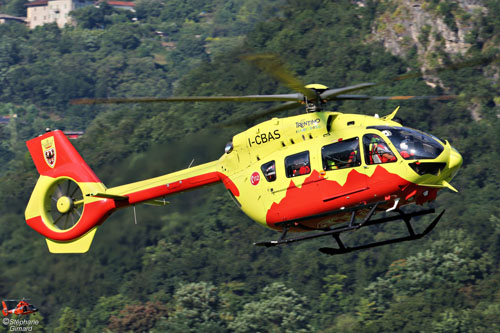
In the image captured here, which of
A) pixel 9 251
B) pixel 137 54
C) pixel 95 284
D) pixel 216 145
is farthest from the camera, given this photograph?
pixel 137 54

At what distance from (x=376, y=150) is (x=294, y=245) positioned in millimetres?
45107

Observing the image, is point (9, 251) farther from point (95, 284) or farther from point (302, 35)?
point (302, 35)

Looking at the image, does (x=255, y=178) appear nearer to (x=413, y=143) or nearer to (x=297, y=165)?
(x=297, y=165)

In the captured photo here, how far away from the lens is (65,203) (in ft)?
92.6

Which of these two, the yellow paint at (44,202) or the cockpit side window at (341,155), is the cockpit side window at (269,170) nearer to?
the cockpit side window at (341,155)

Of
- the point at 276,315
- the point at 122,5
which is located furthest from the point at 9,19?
the point at 276,315

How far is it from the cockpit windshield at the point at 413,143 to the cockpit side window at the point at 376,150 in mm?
193

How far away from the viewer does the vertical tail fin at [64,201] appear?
92.6 feet

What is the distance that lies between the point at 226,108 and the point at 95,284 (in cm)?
1938

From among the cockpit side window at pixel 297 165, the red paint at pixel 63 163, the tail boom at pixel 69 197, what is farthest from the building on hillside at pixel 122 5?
the cockpit side window at pixel 297 165

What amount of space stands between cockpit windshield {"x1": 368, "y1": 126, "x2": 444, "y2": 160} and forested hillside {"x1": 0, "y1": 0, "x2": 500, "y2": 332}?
31.7ft

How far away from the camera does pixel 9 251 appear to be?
5600 cm

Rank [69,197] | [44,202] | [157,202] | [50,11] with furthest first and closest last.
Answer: [50,11], [44,202], [69,197], [157,202]

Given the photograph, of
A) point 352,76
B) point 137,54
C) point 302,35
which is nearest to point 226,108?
point 352,76
